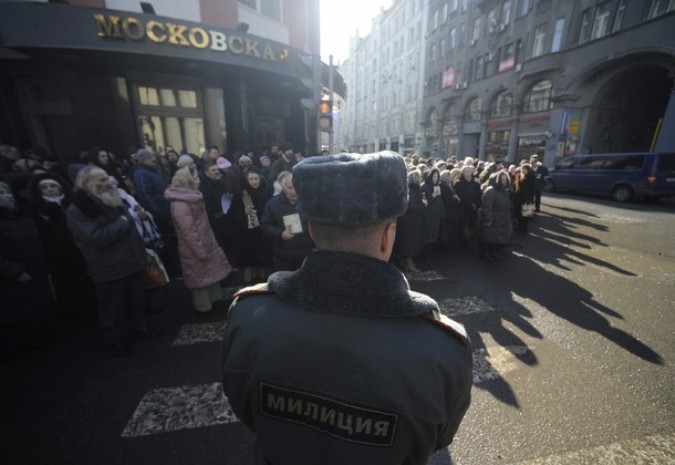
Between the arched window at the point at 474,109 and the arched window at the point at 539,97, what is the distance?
489cm

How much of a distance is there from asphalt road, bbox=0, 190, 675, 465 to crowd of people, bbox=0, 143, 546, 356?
444 mm

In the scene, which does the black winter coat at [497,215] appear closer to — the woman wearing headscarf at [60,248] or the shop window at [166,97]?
the woman wearing headscarf at [60,248]

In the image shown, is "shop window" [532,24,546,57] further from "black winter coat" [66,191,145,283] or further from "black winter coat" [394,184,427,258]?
"black winter coat" [66,191,145,283]

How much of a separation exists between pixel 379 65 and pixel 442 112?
19882 mm

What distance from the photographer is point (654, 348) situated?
3506 mm

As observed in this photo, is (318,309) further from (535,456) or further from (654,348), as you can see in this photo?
(654,348)

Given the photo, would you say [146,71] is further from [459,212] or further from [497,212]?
[497,212]

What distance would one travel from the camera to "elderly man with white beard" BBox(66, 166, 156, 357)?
3.04 m

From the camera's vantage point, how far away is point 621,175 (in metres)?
12.4

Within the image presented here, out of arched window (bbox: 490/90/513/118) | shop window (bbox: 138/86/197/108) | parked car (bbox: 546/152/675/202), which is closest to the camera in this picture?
shop window (bbox: 138/86/197/108)

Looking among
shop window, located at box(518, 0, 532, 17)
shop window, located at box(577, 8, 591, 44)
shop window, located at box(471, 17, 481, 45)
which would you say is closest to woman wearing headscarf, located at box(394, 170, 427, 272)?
shop window, located at box(577, 8, 591, 44)

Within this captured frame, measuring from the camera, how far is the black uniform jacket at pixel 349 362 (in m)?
0.85

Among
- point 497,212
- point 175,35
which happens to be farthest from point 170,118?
point 497,212

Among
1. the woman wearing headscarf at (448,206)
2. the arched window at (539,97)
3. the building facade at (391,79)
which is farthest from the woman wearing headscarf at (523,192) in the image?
the building facade at (391,79)
